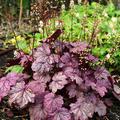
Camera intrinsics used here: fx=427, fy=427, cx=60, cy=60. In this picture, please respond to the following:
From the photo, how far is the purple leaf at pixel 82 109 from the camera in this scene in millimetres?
3658

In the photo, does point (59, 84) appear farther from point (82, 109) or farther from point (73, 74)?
point (82, 109)

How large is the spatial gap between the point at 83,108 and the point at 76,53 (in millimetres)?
577

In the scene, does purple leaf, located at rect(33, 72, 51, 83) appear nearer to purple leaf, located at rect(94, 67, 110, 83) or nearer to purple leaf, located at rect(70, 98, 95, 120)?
purple leaf, located at rect(70, 98, 95, 120)

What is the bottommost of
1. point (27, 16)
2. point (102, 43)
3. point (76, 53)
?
point (27, 16)

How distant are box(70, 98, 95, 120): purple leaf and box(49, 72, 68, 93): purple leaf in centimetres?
20

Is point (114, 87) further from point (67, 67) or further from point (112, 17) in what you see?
point (112, 17)

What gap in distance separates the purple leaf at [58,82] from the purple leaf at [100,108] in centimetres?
40

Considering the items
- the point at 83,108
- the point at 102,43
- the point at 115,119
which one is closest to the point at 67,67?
the point at 83,108

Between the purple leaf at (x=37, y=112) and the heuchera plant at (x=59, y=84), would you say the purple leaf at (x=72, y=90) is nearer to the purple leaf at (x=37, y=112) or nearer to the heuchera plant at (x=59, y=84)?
the heuchera plant at (x=59, y=84)

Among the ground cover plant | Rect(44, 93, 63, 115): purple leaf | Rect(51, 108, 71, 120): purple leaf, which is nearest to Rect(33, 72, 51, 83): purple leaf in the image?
Rect(44, 93, 63, 115): purple leaf

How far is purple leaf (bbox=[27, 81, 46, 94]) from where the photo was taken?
12.3 feet

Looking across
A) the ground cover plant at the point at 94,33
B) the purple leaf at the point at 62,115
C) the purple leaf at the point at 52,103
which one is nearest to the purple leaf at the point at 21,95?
the purple leaf at the point at 52,103

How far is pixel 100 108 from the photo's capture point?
3.88 m

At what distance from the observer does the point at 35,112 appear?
370cm
